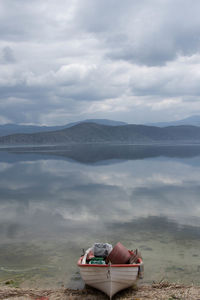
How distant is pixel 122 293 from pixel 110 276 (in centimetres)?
174

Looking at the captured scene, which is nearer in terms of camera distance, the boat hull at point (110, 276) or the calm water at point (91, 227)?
the boat hull at point (110, 276)

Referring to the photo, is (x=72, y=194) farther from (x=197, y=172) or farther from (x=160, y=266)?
(x=197, y=172)

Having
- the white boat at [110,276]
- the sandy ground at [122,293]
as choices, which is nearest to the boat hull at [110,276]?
the white boat at [110,276]

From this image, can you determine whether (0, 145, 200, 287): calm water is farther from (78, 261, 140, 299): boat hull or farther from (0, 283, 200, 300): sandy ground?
(78, 261, 140, 299): boat hull

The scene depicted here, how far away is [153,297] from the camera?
13805 millimetres

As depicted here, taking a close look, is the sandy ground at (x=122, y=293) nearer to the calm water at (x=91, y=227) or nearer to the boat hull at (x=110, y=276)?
the boat hull at (x=110, y=276)

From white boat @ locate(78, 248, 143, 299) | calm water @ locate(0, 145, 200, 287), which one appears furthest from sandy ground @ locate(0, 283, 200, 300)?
calm water @ locate(0, 145, 200, 287)

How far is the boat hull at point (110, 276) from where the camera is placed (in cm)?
1398

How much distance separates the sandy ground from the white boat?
1.65ft

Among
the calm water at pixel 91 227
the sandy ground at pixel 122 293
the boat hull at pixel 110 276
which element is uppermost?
the boat hull at pixel 110 276

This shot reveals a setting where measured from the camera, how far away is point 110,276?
13.9 m

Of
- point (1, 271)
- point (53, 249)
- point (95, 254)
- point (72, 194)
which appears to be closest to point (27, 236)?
point (53, 249)

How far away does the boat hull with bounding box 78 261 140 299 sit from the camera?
1398cm

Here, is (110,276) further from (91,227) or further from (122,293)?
(91,227)
